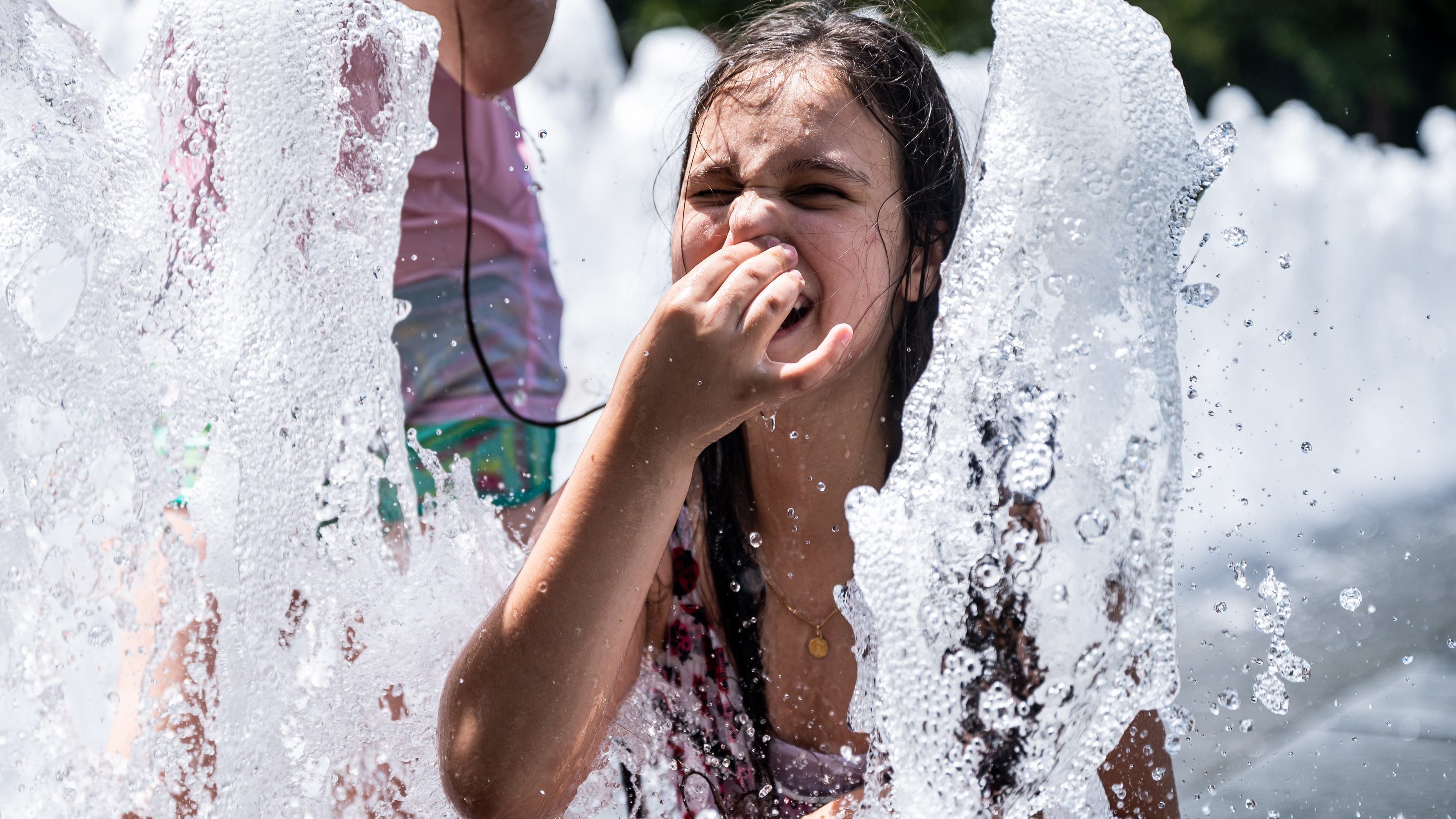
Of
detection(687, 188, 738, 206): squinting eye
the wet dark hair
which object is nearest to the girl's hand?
detection(687, 188, 738, 206): squinting eye

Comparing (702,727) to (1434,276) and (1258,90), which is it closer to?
(1434,276)

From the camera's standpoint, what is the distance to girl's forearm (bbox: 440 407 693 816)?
5.43ft

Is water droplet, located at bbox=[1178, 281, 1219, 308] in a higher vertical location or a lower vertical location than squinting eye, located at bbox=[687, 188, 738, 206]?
higher

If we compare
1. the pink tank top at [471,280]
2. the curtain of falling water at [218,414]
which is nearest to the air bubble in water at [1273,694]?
the curtain of falling water at [218,414]

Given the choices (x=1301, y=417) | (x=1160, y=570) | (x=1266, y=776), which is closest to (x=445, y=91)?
(x=1160, y=570)

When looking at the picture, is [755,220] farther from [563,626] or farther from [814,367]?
[563,626]

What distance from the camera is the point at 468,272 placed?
255cm

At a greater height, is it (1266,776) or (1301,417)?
(1266,776)

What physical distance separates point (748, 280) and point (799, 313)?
0.69ft

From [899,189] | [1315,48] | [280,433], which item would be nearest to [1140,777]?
[899,189]

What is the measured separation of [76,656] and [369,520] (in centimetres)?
49

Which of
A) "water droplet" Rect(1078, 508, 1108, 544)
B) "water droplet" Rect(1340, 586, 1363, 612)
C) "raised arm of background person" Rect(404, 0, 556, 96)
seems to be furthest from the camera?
"water droplet" Rect(1340, 586, 1363, 612)

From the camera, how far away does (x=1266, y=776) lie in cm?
267

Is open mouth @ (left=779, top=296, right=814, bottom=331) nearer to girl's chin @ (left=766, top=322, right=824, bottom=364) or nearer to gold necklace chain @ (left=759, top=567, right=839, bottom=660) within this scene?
girl's chin @ (left=766, top=322, right=824, bottom=364)
